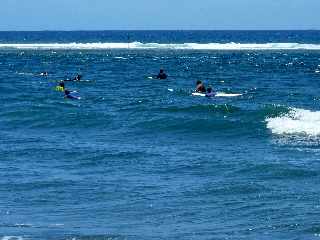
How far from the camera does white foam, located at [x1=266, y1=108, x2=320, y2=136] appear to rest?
27719mm

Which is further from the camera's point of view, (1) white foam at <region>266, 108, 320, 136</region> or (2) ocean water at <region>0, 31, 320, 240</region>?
(1) white foam at <region>266, 108, 320, 136</region>

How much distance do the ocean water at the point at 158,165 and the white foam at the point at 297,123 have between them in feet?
0.15

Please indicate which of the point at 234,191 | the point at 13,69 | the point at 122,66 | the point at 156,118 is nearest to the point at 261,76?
the point at 122,66

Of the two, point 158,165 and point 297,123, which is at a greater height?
point 158,165

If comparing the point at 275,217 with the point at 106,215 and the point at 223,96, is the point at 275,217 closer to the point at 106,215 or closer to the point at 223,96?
the point at 106,215

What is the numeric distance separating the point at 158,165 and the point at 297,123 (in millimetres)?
9549

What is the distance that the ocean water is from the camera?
1509cm

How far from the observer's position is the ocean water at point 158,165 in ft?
49.5

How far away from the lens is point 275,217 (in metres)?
15.5

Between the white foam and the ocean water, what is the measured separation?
4cm

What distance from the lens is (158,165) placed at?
70.4ft

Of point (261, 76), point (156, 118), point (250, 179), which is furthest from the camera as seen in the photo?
point (261, 76)

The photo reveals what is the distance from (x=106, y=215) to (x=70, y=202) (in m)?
1.42

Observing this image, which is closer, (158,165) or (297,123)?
(158,165)
